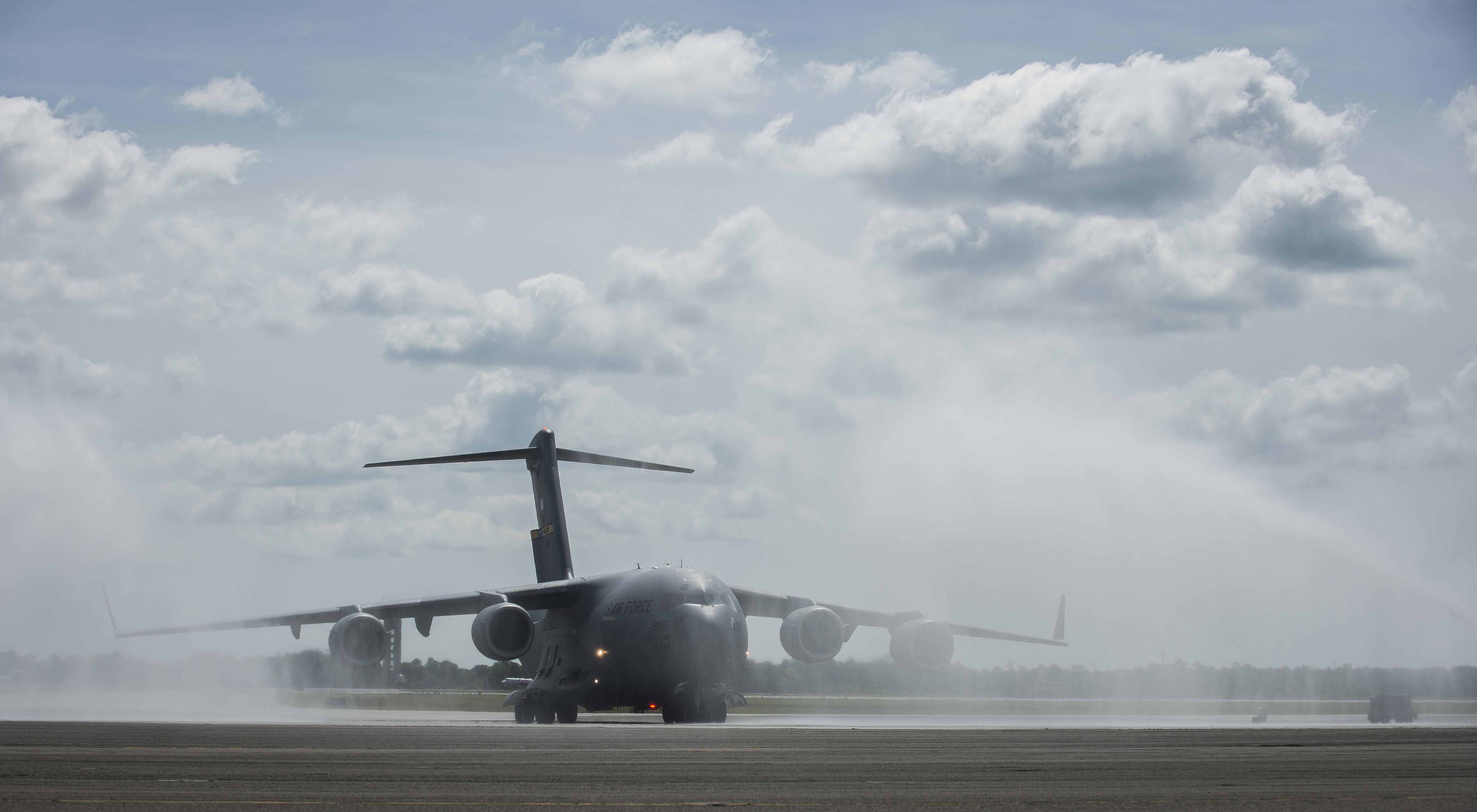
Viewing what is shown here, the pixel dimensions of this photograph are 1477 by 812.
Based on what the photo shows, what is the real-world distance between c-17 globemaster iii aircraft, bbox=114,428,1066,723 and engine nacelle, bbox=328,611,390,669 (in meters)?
0.03

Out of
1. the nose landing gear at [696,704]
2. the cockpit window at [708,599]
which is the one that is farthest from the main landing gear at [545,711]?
the cockpit window at [708,599]

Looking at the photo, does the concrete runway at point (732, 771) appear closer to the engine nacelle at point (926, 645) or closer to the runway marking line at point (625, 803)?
the runway marking line at point (625, 803)

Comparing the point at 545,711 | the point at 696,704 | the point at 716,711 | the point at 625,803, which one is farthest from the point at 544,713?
the point at 625,803

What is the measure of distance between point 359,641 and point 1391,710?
1238 inches

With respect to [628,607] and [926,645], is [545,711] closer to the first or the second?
[628,607]

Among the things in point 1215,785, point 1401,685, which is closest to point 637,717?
point 1401,685

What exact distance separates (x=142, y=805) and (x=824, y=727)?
2093 centimetres

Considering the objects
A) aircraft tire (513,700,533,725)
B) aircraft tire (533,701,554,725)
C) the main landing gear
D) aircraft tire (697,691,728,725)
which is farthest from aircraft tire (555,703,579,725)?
aircraft tire (697,691,728,725)

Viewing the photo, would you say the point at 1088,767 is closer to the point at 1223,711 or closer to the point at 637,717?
the point at 637,717

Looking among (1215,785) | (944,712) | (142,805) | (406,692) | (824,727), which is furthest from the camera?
(406,692)

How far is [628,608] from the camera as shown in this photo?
34.2 meters

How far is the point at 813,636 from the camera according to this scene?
35688 millimetres

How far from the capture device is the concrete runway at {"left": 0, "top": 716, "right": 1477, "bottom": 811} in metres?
11.1

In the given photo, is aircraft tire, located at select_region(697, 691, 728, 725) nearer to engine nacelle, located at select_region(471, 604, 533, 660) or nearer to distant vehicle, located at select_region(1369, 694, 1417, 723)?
engine nacelle, located at select_region(471, 604, 533, 660)
